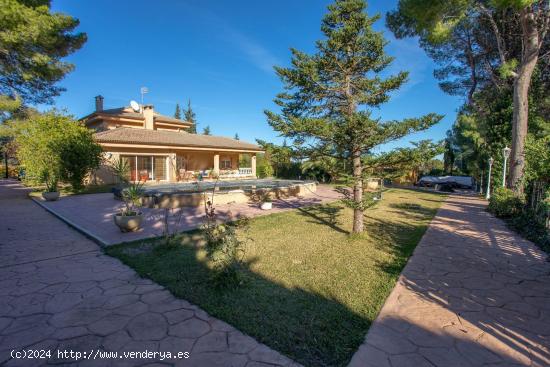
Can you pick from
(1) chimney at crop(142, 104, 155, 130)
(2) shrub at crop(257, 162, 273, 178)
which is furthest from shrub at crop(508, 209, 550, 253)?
(1) chimney at crop(142, 104, 155, 130)

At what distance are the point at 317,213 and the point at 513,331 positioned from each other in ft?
26.1

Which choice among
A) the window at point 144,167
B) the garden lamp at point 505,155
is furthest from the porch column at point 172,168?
the garden lamp at point 505,155

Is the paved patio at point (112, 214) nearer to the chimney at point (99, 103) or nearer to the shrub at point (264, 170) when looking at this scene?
the shrub at point (264, 170)

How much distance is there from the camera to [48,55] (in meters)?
14.0

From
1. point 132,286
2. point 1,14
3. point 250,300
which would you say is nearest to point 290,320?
point 250,300

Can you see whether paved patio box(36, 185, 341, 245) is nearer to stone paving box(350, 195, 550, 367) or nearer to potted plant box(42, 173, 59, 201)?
potted plant box(42, 173, 59, 201)

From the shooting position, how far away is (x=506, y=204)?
1029cm

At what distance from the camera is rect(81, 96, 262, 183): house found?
19359 millimetres

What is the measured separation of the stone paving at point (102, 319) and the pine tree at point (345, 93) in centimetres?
458

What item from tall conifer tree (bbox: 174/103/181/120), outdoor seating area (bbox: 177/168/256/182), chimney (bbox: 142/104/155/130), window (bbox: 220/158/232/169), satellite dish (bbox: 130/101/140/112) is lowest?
outdoor seating area (bbox: 177/168/256/182)

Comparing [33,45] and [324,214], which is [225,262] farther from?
[33,45]

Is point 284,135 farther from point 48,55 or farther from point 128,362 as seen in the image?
point 48,55

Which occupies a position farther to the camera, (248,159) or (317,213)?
(248,159)

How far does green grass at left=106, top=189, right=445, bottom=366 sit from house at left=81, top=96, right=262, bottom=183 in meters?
10.8
